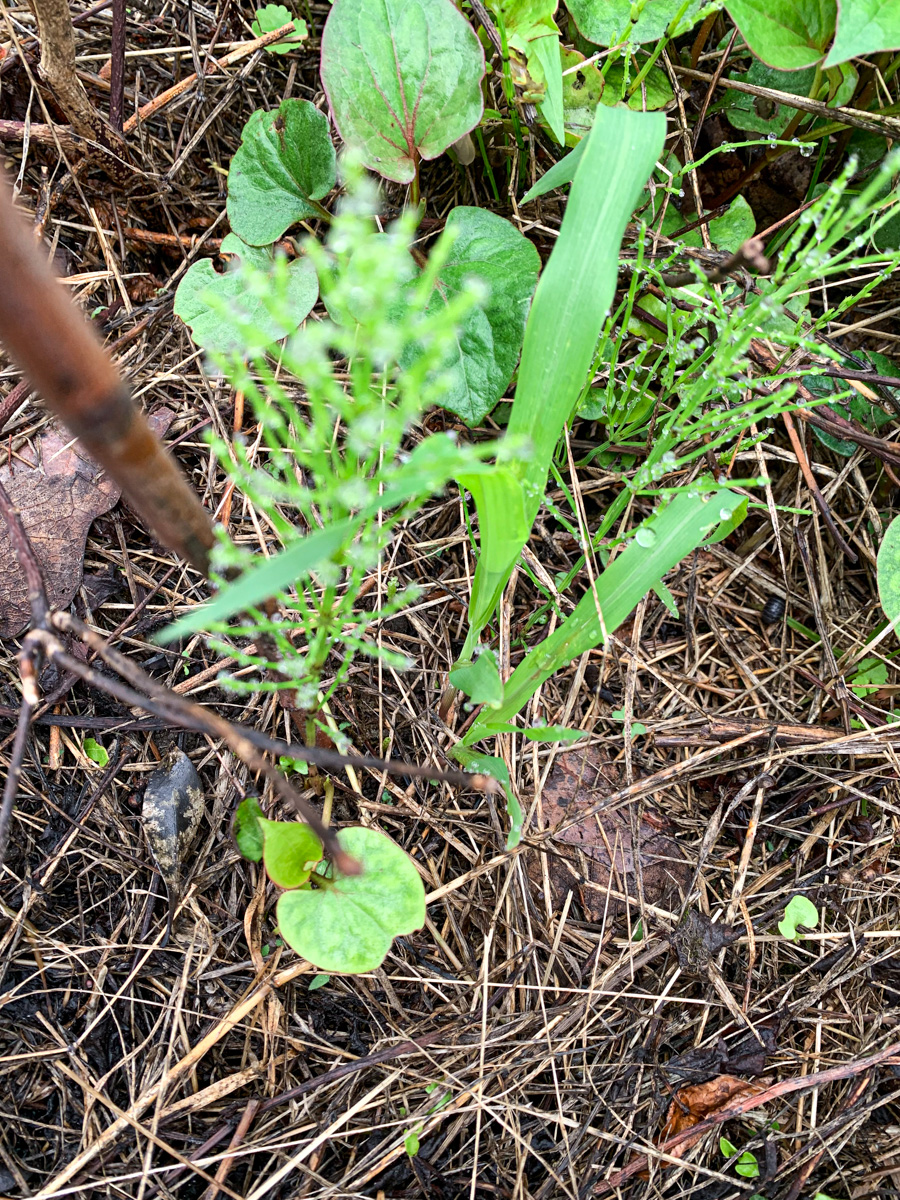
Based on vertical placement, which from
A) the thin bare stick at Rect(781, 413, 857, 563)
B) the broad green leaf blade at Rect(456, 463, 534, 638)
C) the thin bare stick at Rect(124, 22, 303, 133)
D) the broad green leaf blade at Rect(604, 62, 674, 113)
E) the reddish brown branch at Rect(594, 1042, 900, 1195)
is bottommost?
the reddish brown branch at Rect(594, 1042, 900, 1195)

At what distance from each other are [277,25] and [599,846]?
1.65m

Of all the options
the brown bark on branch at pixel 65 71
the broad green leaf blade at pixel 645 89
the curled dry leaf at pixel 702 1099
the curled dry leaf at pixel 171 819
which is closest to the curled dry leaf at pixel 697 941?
the curled dry leaf at pixel 702 1099

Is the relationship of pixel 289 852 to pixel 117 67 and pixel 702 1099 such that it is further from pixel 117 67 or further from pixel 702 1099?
pixel 117 67

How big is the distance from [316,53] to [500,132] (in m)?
0.42

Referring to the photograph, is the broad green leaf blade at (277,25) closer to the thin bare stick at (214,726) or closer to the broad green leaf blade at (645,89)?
the broad green leaf blade at (645,89)

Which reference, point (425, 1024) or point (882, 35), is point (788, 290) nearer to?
point (882, 35)

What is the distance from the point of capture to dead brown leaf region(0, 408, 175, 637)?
1363 millimetres

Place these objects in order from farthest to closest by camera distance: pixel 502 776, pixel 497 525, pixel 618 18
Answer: pixel 618 18
pixel 502 776
pixel 497 525

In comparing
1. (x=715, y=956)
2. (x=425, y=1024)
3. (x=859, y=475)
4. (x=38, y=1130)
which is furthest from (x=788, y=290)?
(x=38, y=1130)

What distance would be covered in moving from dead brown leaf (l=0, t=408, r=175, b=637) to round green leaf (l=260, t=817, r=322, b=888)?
619mm

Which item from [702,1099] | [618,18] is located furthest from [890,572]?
[618,18]

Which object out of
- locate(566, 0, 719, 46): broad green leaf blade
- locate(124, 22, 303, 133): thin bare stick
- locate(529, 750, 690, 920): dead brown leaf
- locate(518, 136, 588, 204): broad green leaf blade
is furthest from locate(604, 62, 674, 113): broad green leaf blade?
locate(529, 750, 690, 920): dead brown leaf

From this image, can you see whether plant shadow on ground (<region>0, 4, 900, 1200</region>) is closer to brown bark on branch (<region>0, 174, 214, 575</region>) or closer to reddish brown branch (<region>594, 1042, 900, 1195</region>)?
reddish brown branch (<region>594, 1042, 900, 1195</region>)

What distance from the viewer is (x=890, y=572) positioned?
1.47 meters
